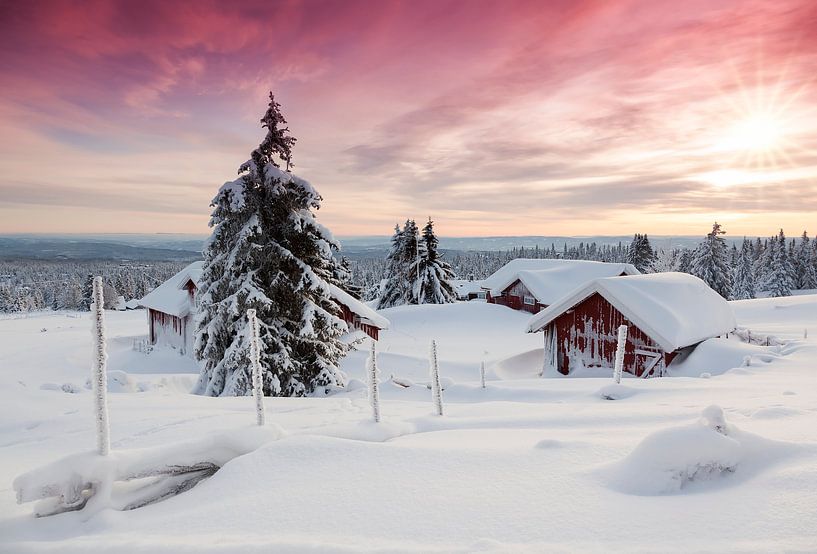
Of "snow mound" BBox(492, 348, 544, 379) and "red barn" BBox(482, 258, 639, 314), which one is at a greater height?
"red barn" BBox(482, 258, 639, 314)

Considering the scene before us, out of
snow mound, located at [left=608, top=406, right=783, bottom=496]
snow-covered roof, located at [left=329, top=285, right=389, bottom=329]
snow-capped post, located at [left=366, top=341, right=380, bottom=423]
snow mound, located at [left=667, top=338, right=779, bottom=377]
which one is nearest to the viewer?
snow mound, located at [left=608, top=406, right=783, bottom=496]

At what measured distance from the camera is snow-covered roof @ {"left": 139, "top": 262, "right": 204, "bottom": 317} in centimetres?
2823

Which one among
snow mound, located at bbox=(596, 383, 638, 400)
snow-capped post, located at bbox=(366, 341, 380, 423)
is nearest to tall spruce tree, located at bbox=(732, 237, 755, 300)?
snow mound, located at bbox=(596, 383, 638, 400)

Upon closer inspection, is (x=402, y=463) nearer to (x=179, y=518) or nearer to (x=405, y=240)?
(x=179, y=518)

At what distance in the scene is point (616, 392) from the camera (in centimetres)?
905

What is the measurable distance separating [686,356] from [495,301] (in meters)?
29.6

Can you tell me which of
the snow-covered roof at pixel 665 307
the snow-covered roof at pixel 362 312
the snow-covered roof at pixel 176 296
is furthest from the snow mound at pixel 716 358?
the snow-covered roof at pixel 176 296

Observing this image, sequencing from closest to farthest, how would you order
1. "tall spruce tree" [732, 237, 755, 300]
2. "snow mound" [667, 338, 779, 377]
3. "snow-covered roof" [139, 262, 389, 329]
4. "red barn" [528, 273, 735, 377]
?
"snow mound" [667, 338, 779, 377] < "red barn" [528, 273, 735, 377] < "snow-covered roof" [139, 262, 389, 329] < "tall spruce tree" [732, 237, 755, 300]

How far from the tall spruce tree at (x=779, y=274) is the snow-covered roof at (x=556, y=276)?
44.7m

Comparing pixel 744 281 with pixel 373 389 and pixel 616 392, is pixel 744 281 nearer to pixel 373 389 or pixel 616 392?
pixel 616 392

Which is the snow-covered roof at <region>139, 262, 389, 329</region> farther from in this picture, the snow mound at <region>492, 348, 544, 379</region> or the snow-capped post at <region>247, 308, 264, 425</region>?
the snow-capped post at <region>247, 308, 264, 425</region>

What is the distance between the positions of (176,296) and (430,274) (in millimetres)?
25370

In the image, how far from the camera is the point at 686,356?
1620 cm

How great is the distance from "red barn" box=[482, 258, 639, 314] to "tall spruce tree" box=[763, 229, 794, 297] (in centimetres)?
4469
